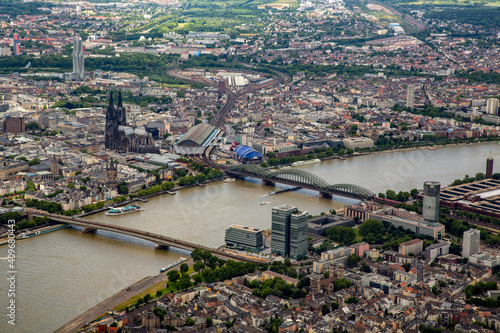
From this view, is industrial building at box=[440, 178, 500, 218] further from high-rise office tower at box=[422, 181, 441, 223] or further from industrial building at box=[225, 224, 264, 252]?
industrial building at box=[225, 224, 264, 252]

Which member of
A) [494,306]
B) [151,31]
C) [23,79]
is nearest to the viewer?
[494,306]

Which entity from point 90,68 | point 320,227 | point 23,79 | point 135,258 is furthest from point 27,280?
point 90,68

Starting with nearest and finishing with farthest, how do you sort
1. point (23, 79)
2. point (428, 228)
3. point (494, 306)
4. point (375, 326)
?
1. point (375, 326)
2. point (494, 306)
3. point (428, 228)
4. point (23, 79)

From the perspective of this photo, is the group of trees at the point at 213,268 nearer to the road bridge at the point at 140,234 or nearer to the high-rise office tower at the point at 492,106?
the road bridge at the point at 140,234

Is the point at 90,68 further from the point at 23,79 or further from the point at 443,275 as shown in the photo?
the point at 443,275

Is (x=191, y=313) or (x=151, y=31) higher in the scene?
(x=151, y=31)

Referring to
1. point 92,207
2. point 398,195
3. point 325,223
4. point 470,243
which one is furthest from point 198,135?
point 470,243

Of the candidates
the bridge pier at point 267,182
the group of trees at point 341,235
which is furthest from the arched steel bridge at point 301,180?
the group of trees at point 341,235

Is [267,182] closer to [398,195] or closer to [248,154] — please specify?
[248,154]
